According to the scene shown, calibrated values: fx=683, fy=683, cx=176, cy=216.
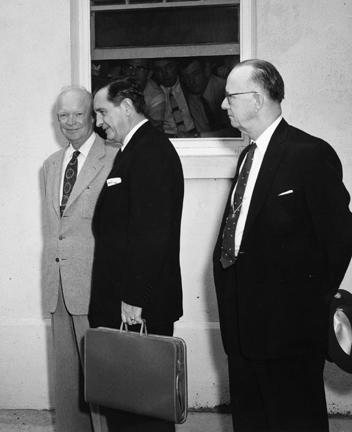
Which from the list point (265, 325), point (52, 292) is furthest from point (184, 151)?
point (265, 325)

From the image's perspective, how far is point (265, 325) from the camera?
8.95ft

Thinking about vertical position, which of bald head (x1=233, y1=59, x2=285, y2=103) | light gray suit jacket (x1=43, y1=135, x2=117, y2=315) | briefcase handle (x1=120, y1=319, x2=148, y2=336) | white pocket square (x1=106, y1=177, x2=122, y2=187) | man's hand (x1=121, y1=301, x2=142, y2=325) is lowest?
briefcase handle (x1=120, y1=319, x2=148, y2=336)

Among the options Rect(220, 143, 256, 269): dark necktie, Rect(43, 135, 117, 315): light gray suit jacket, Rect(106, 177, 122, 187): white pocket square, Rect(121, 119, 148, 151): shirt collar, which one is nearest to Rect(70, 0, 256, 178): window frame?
Rect(43, 135, 117, 315): light gray suit jacket

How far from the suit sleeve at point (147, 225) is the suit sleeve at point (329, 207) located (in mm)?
655

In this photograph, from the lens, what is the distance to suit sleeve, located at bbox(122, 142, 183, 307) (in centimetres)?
295

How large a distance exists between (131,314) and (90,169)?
3.23ft

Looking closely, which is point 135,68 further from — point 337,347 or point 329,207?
point 337,347

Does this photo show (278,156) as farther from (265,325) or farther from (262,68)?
(265,325)

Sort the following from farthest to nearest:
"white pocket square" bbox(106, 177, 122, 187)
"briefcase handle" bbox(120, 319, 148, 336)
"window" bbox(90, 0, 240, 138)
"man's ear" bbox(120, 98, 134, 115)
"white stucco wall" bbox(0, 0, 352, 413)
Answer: "window" bbox(90, 0, 240, 138) < "white stucco wall" bbox(0, 0, 352, 413) < "man's ear" bbox(120, 98, 134, 115) < "white pocket square" bbox(106, 177, 122, 187) < "briefcase handle" bbox(120, 319, 148, 336)

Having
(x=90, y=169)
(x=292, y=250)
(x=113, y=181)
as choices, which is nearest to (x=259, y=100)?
(x=292, y=250)

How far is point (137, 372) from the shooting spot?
2.88 meters

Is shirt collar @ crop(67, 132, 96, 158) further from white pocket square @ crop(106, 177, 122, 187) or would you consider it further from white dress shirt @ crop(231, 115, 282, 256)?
white dress shirt @ crop(231, 115, 282, 256)

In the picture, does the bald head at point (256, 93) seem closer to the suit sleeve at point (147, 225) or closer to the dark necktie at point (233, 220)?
the dark necktie at point (233, 220)

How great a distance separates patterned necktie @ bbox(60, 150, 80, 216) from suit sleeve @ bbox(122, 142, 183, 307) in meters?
0.74
